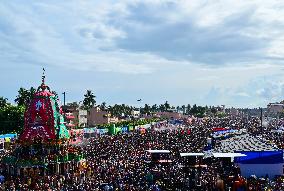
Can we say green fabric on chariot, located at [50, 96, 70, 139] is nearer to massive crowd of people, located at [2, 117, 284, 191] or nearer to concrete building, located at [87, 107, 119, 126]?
massive crowd of people, located at [2, 117, 284, 191]

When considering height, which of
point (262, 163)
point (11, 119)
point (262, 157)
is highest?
point (11, 119)

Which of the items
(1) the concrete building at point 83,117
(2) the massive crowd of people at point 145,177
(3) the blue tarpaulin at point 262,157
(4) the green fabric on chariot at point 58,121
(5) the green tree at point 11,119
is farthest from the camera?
(1) the concrete building at point 83,117

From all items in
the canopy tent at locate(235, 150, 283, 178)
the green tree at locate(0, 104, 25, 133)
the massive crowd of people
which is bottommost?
the massive crowd of people

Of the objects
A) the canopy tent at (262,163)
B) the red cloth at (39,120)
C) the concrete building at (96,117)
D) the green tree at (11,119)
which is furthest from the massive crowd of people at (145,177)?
the concrete building at (96,117)

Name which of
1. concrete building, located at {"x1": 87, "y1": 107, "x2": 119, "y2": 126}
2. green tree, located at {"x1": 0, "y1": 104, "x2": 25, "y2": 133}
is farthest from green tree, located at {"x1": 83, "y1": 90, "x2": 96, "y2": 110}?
green tree, located at {"x1": 0, "y1": 104, "x2": 25, "y2": 133}

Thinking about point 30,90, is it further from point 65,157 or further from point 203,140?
point 65,157

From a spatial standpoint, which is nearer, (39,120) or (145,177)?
(145,177)

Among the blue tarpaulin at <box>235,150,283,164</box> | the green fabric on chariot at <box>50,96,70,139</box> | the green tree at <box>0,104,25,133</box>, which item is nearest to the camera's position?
the blue tarpaulin at <box>235,150,283,164</box>

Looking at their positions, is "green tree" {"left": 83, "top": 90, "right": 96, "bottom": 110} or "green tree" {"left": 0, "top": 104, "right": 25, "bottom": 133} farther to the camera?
"green tree" {"left": 83, "top": 90, "right": 96, "bottom": 110}

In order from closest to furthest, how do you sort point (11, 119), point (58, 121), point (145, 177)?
point (145, 177)
point (58, 121)
point (11, 119)

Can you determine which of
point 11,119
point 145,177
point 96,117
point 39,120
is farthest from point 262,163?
point 96,117

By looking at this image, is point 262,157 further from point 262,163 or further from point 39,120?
point 39,120

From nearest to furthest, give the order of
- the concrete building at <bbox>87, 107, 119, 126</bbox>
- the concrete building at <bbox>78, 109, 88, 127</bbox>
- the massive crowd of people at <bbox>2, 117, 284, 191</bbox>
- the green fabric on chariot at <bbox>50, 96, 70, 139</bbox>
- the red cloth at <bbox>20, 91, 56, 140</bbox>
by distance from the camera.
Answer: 1. the massive crowd of people at <bbox>2, 117, 284, 191</bbox>
2. the red cloth at <bbox>20, 91, 56, 140</bbox>
3. the green fabric on chariot at <bbox>50, 96, 70, 139</bbox>
4. the concrete building at <bbox>78, 109, 88, 127</bbox>
5. the concrete building at <bbox>87, 107, 119, 126</bbox>

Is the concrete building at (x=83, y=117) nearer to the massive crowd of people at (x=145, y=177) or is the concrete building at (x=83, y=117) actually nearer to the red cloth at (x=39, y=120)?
the massive crowd of people at (x=145, y=177)
